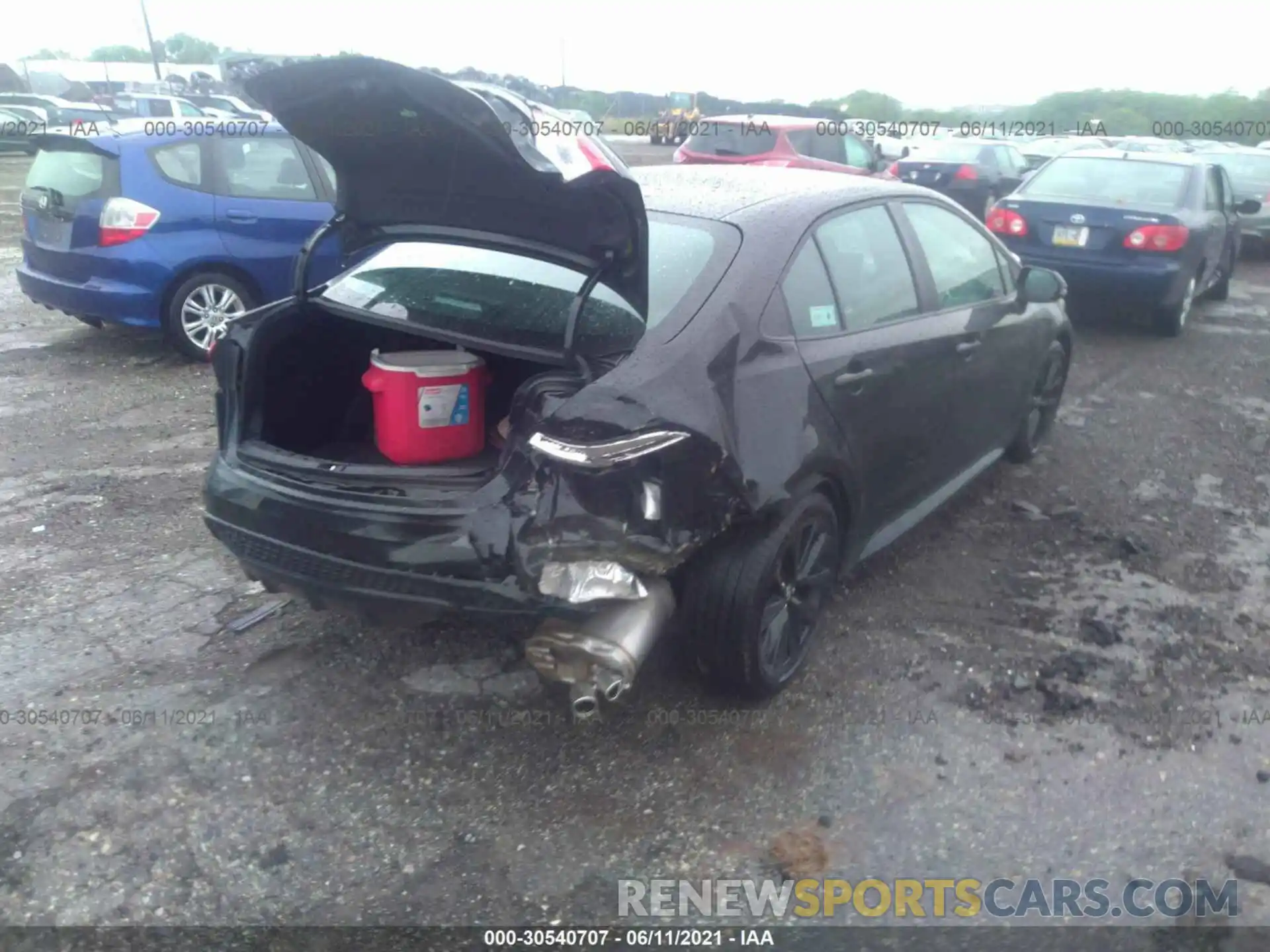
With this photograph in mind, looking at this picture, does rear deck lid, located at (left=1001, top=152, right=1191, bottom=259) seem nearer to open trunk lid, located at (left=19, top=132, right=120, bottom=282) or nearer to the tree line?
Result: open trunk lid, located at (left=19, top=132, right=120, bottom=282)

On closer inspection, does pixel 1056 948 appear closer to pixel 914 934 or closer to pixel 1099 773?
pixel 914 934

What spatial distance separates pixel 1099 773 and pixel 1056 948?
2.50ft

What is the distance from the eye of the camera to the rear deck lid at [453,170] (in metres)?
2.90

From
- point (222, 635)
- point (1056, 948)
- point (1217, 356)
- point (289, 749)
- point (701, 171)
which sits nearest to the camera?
point (1056, 948)

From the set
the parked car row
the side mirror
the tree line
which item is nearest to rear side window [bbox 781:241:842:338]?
the side mirror

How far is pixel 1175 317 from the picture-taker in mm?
8938

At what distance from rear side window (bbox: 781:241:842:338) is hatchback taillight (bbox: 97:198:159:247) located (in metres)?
5.25

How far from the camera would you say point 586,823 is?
304 cm

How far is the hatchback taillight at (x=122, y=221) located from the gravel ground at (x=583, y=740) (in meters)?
2.54

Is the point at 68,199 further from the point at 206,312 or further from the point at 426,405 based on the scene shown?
the point at 426,405

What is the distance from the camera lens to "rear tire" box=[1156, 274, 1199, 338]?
8.90 m

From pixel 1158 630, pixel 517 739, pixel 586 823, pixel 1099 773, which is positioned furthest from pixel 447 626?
pixel 1158 630

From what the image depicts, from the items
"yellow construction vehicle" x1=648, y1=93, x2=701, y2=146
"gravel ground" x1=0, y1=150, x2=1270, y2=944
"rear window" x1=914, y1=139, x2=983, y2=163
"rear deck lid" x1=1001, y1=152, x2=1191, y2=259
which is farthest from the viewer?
"yellow construction vehicle" x1=648, y1=93, x2=701, y2=146

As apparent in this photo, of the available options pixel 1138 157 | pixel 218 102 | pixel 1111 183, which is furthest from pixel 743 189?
pixel 218 102
